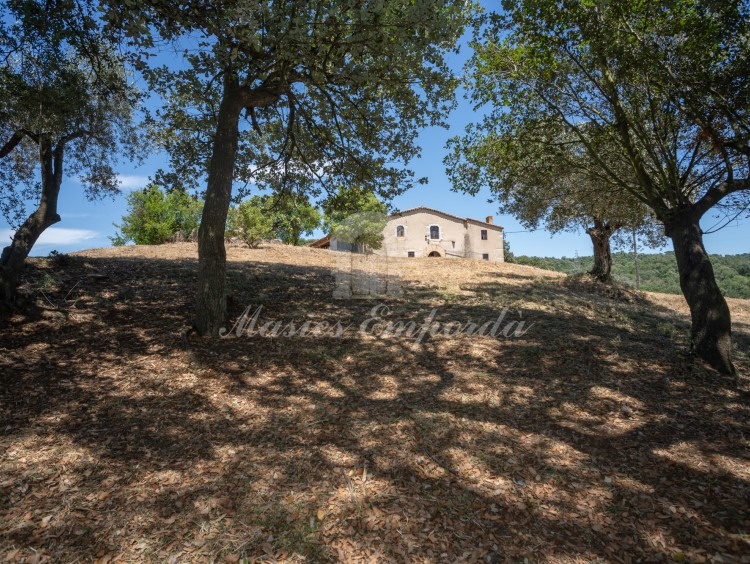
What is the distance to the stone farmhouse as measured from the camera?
44438 mm

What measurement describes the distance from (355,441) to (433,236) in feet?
137

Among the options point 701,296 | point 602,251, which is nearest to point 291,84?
point 701,296

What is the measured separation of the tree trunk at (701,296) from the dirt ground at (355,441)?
50 cm

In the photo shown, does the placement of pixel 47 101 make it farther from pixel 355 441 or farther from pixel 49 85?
pixel 355 441

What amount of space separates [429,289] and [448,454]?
826 centimetres

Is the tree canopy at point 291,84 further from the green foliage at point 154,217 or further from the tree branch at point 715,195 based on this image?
the green foliage at point 154,217

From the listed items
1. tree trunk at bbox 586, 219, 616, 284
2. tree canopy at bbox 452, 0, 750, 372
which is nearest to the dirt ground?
tree canopy at bbox 452, 0, 750, 372

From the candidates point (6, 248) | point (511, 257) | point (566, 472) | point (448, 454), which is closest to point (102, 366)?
point (6, 248)

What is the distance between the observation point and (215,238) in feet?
23.2

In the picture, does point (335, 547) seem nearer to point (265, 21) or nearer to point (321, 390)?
point (321, 390)

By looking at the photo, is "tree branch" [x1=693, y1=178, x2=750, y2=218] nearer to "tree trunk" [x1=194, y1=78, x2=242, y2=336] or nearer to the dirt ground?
the dirt ground

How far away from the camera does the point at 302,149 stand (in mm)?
10844

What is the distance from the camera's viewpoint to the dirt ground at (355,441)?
3191mm

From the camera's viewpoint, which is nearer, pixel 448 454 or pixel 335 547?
pixel 335 547
